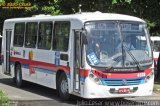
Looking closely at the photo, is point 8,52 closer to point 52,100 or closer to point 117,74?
point 52,100

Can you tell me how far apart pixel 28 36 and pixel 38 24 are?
120cm

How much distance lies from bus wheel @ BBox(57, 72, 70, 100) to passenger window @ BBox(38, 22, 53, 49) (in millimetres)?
1584

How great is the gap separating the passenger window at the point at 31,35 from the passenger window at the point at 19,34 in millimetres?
651

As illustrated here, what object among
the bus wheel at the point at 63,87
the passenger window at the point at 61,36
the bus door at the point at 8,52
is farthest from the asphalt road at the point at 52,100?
the bus door at the point at 8,52

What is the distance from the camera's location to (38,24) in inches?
734

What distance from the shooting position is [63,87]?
1596 cm

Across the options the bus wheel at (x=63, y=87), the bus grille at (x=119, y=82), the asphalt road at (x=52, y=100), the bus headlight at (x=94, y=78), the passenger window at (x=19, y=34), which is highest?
the passenger window at (x=19, y=34)

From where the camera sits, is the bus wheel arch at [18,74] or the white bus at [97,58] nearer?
the white bus at [97,58]

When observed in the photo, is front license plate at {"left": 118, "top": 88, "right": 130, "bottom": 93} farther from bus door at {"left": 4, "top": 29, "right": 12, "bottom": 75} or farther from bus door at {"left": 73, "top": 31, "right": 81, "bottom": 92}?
bus door at {"left": 4, "top": 29, "right": 12, "bottom": 75}

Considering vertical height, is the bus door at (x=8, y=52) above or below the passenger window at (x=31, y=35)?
below

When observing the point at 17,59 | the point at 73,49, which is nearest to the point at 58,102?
the point at 73,49

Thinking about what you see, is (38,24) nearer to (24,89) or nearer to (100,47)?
(24,89)

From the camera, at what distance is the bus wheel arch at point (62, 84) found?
621 inches

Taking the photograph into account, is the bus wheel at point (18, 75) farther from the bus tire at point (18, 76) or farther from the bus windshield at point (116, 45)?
the bus windshield at point (116, 45)
